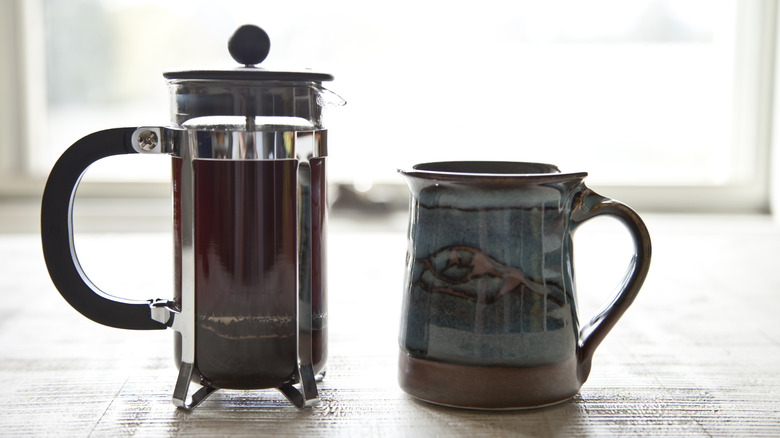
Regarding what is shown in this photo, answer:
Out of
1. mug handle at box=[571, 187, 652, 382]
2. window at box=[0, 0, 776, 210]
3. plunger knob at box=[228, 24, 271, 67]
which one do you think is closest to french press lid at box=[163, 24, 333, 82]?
plunger knob at box=[228, 24, 271, 67]

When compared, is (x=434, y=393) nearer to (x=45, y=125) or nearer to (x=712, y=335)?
(x=712, y=335)

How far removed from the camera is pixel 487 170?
0.51m

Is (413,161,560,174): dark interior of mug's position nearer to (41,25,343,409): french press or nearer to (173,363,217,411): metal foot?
(41,25,343,409): french press

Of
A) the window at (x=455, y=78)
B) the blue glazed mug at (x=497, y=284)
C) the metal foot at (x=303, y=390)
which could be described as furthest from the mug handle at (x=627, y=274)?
the window at (x=455, y=78)

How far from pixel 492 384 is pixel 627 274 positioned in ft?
0.34

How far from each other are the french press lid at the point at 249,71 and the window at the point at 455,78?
96 centimetres

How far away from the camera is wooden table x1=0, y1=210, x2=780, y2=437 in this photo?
0.44 metres

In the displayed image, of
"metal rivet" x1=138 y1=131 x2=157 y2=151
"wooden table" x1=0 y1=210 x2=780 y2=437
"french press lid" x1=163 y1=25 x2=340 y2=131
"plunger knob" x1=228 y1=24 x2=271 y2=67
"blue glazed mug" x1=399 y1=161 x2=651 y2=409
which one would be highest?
"plunger knob" x1=228 y1=24 x2=271 y2=67

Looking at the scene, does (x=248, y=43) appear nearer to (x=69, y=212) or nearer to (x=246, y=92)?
(x=246, y=92)

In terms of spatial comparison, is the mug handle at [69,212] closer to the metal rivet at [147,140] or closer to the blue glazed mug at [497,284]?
the metal rivet at [147,140]

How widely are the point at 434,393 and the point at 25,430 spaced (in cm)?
22

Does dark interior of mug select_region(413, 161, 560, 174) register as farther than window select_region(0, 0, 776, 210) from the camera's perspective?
No

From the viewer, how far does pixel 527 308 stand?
0.44 metres

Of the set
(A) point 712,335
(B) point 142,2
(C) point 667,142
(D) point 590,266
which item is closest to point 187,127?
(A) point 712,335
